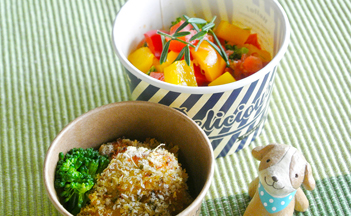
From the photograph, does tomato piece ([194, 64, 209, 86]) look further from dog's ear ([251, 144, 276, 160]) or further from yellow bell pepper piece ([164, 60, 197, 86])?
dog's ear ([251, 144, 276, 160])

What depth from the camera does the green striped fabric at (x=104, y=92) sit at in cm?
94

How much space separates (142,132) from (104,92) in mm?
314

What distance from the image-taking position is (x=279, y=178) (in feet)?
2.24

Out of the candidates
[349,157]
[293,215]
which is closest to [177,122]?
[293,215]

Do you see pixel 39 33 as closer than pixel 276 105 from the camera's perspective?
No

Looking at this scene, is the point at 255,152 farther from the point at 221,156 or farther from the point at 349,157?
the point at 349,157

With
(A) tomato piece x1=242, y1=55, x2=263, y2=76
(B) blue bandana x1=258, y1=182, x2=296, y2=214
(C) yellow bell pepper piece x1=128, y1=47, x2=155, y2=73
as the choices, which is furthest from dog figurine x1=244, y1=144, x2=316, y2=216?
(C) yellow bell pepper piece x1=128, y1=47, x2=155, y2=73

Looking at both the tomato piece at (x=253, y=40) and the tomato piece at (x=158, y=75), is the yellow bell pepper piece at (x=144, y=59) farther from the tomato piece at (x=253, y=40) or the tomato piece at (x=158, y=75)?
the tomato piece at (x=253, y=40)

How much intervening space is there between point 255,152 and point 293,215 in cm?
23

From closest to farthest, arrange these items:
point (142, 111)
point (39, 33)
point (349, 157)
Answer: point (142, 111) < point (349, 157) < point (39, 33)

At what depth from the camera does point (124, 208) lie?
2.39ft

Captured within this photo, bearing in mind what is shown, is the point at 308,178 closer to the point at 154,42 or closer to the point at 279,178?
the point at 279,178

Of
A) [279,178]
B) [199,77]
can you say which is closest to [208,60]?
[199,77]

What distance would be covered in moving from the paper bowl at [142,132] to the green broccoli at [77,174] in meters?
0.02
